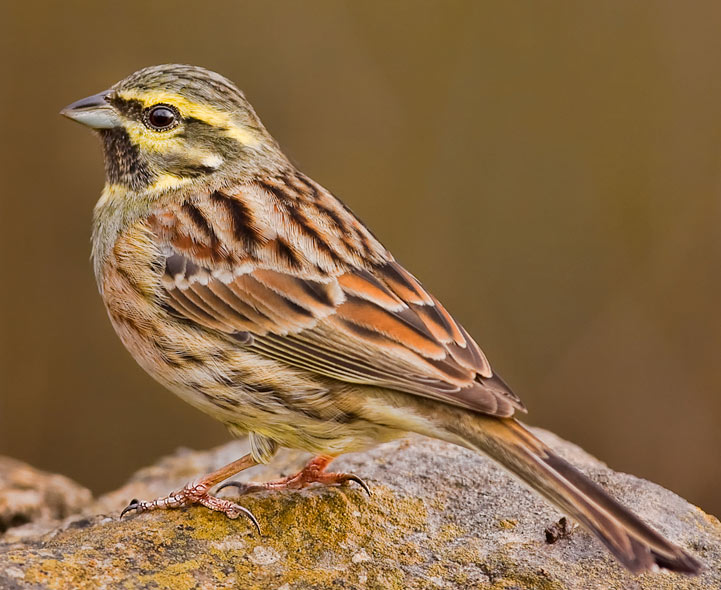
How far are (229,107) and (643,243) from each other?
12.9 ft

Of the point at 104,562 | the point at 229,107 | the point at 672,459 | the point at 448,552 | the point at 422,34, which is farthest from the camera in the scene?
the point at 422,34

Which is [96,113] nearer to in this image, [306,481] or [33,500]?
[306,481]

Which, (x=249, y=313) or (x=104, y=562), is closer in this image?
(x=104, y=562)

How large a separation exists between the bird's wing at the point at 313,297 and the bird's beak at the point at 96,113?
50 centimetres

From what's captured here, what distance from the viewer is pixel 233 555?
13.7ft

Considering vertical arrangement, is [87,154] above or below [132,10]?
below

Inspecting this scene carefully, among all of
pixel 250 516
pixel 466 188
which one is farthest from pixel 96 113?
pixel 466 188

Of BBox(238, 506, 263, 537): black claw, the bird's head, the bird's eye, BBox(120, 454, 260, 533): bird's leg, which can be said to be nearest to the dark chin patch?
the bird's head

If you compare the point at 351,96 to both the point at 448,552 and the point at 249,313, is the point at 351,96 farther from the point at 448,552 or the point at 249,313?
the point at 448,552

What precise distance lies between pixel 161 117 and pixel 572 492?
Result: 8.23 feet

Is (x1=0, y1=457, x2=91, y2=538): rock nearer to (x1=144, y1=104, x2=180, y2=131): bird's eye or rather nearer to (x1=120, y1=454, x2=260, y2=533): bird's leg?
(x1=120, y1=454, x2=260, y2=533): bird's leg

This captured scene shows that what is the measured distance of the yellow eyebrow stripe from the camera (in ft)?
16.6

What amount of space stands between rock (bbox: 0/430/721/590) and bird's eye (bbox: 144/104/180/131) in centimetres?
173

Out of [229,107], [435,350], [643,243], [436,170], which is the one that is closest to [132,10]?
[436,170]
